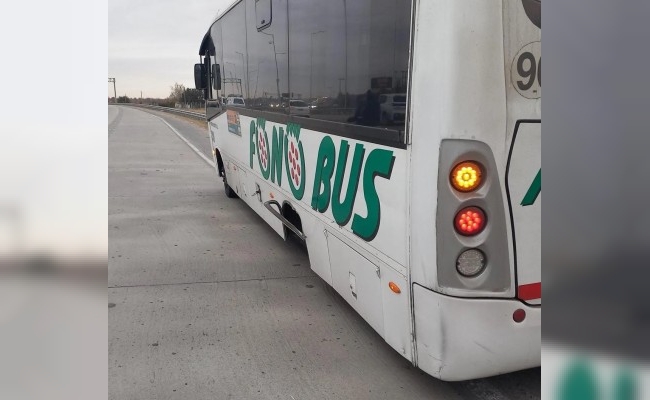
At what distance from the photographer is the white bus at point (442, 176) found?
2.56 metres

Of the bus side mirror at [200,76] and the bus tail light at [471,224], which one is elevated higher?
the bus side mirror at [200,76]

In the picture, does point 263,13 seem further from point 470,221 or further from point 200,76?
→ point 200,76

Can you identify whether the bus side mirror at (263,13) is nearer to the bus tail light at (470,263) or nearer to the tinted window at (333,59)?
the tinted window at (333,59)

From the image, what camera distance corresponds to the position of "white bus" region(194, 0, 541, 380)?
256 centimetres

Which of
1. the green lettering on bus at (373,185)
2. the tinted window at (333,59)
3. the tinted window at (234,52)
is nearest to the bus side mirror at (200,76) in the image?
the tinted window at (234,52)

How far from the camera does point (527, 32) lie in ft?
8.39

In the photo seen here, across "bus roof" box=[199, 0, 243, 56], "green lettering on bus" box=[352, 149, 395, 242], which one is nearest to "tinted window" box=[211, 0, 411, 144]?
"green lettering on bus" box=[352, 149, 395, 242]

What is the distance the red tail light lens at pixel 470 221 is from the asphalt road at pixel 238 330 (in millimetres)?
1197

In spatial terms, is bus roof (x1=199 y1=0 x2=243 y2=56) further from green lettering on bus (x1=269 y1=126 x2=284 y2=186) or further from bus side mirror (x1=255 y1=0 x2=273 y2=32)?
green lettering on bus (x1=269 y1=126 x2=284 y2=186)

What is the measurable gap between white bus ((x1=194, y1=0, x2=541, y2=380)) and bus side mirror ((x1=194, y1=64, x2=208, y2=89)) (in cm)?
702

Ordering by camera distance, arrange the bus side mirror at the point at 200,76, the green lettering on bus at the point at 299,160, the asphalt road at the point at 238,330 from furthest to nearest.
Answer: the bus side mirror at the point at 200,76
the green lettering on bus at the point at 299,160
the asphalt road at the point at 238,330

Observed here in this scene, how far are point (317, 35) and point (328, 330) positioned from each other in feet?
7.73

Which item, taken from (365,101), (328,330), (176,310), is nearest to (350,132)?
(365,101)
